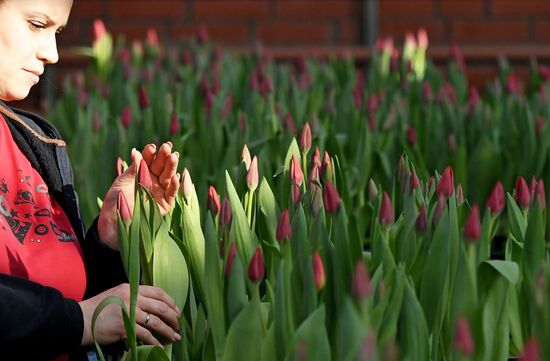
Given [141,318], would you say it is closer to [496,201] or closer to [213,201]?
[213,201]

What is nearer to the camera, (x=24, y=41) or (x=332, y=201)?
(x=332, y=201)

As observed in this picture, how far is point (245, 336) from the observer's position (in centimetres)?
135

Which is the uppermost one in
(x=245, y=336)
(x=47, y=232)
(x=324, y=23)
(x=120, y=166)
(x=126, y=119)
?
(x=324, y=23)

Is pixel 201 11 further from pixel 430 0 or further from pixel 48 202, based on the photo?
pixel 48 202

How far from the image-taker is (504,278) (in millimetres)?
1451

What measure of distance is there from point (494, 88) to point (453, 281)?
7.01ft

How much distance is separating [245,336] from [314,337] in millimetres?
134

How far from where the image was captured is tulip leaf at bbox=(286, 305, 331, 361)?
1233 millimetres

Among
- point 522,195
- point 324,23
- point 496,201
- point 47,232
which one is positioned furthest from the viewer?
point 324,23

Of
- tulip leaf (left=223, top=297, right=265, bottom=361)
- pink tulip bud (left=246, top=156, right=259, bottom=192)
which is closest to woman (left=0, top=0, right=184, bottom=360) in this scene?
pink tulip bud (left=246, top=156, right=259, bottom=192)

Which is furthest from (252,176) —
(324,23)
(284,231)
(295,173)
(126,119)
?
(324,23)

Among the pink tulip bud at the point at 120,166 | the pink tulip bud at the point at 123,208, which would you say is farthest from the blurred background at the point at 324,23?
the pink tulip bud at the point at 123,208

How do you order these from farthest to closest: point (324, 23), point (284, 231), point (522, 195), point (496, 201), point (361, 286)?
point (324, 23) → point (522, 195) → point (496, 201) → point (284, 231) → point (361, 286)

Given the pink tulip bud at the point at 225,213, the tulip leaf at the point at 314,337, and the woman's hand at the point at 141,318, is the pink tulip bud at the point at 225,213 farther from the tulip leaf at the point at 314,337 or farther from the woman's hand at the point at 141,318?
the tulip leaf at the point at 314,337
